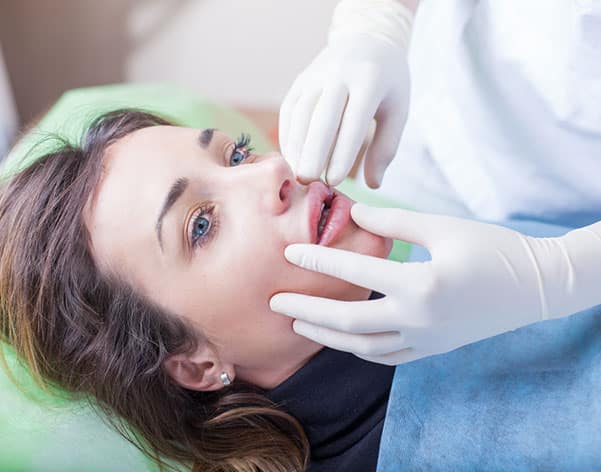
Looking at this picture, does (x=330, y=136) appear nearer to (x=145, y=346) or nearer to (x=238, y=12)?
(x=145, y=346)

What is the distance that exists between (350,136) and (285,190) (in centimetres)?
13

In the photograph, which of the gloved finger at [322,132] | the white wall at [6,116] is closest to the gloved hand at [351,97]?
the gloved finger at [322,132]

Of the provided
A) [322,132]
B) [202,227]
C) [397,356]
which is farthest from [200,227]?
[397,356]

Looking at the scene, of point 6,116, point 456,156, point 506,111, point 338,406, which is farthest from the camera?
point 6,116

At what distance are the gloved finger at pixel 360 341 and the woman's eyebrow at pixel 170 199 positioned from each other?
0.25 m

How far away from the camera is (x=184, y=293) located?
3.41 feet

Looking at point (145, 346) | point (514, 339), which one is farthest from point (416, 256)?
point (145, 346)

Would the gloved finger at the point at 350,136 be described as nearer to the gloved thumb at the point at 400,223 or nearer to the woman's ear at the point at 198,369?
the gloved thumb at the point at 400,223

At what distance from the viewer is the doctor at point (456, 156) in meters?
0.94

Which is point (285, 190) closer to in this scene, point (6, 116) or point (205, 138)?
point (205, 138)

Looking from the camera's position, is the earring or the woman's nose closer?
the woman's nose

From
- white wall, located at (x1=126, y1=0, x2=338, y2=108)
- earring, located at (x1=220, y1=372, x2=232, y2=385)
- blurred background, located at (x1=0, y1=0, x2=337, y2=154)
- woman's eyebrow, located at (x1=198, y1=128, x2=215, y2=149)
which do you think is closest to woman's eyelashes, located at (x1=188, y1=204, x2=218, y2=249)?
woman's eyebrow, located at (x1=198, y1=128, x2=215, y2=149)

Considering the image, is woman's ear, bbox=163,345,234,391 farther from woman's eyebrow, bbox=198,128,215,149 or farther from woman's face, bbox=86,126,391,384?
woman's eyebrow, bbox=198,128,215,149

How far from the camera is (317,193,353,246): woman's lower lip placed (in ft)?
3.35
